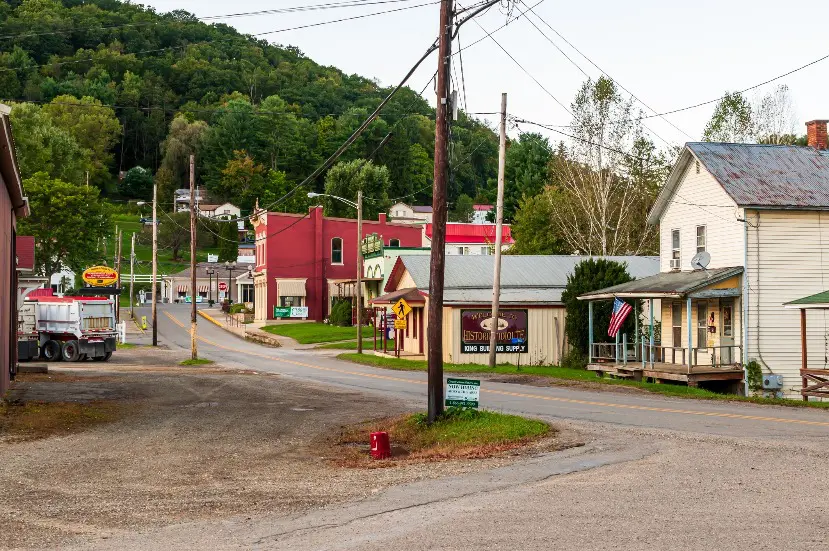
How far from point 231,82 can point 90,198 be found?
119160mm

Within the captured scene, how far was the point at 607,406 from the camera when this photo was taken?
23.7 meters

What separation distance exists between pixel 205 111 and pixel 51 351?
9107 cm

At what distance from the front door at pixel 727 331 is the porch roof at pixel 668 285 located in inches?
49.0

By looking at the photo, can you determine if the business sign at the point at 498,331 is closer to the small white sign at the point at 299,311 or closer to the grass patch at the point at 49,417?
the grass patch at the point at 49,417

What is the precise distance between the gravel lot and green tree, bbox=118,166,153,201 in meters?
157

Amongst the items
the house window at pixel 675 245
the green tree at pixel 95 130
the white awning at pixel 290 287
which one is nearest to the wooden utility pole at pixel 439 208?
the house window at pixel 675 245

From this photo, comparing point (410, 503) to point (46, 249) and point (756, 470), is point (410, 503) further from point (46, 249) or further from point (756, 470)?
point (46, 249)

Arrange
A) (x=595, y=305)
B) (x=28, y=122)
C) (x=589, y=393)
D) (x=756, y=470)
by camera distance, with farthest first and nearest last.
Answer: (x=28, y=122) → (x=595, y=305) → (x=589, y=393) → (x=756, y=470)

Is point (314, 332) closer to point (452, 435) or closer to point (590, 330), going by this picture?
point (590, 330)

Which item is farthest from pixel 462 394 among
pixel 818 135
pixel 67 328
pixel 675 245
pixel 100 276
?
pixel 100 276

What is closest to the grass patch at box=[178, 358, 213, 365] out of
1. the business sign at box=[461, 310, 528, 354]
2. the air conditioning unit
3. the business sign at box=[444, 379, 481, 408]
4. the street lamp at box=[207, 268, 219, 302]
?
the business sign at box=[461, 310, 528, 354]

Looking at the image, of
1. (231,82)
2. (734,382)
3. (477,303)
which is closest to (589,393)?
(734,382)

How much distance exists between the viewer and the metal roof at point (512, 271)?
47.2 meters

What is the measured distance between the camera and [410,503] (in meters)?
11.7
